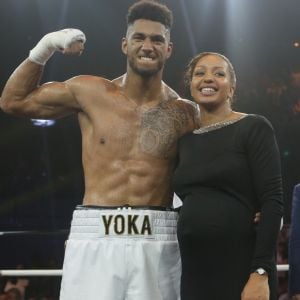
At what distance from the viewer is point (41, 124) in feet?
19.4

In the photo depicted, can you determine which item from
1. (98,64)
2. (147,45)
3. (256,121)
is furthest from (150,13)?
(98,64)

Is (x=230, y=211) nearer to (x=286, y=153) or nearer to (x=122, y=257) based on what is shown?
(x=122, y=257)

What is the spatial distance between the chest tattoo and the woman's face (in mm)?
171

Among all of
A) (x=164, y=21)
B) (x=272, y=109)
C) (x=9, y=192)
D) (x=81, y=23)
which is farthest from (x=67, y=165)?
(x=164, y=21)

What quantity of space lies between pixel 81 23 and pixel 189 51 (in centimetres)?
119

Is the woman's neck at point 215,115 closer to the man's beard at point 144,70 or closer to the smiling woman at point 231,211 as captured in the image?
the smiling woman at point 231,211

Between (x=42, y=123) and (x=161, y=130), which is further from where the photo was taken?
(x=42, y=123)

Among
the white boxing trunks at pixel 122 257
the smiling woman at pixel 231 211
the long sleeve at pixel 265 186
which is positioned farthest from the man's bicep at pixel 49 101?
the long sleeve at pixel 265 186

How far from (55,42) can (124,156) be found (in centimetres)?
36

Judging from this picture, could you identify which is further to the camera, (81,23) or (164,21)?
(81,23)

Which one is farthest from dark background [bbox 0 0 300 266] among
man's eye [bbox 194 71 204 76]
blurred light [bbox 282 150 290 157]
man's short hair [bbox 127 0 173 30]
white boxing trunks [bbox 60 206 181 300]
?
man's eye [bbox 194 71 204 76]

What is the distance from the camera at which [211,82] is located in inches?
51.4

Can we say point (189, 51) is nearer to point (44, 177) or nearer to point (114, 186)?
point (44, 177)

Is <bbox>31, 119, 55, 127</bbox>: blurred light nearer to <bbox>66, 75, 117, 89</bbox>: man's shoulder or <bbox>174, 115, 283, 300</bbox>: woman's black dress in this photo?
<bbox>66, 75, 117, 89</bbox>: man's shoulder
